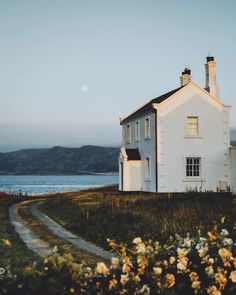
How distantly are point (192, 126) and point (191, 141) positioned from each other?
112cm

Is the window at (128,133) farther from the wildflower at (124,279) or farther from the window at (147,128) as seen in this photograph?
the wildflower at (124,279)

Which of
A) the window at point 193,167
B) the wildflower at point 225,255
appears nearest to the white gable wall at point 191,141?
the window at point 193,167

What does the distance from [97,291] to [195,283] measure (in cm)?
132

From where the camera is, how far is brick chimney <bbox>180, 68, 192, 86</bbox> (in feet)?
117

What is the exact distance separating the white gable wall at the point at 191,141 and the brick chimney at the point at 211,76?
6.64ft

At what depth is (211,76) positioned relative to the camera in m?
34.5

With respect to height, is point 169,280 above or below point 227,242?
below

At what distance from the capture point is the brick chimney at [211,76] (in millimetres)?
34031

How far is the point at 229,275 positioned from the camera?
6.38 metres

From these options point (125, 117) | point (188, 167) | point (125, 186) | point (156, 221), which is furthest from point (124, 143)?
point (156, 221)

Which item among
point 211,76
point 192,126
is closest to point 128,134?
point 192,126

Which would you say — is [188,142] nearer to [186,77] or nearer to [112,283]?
[186,77]

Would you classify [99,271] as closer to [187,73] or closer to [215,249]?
[215,249]

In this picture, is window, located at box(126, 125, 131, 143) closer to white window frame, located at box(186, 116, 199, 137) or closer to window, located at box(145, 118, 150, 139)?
window, located at box(145, 118, 150, 139)
